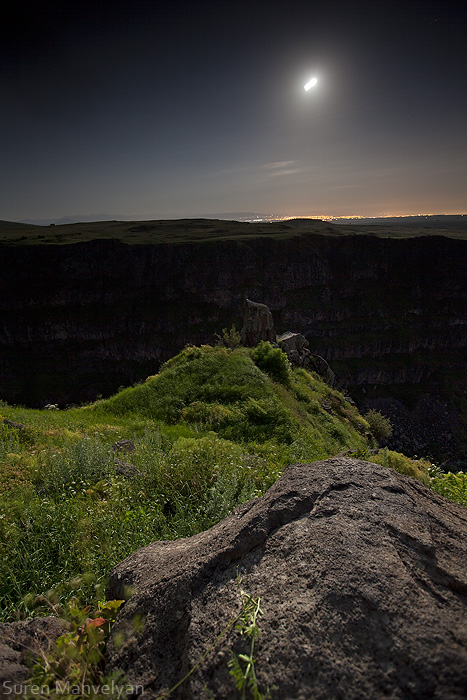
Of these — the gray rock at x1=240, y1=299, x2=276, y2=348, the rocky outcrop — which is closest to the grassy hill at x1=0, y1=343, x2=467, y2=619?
the gray rock at x1=240, y1=299, x2=276, y2=348

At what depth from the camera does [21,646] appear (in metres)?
2.09

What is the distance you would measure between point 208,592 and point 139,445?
17.7 ft

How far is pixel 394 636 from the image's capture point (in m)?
1.60

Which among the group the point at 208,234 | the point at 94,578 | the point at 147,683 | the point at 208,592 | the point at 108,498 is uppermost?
the point at 208,234

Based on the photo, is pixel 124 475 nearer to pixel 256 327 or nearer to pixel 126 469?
pixel 126 469

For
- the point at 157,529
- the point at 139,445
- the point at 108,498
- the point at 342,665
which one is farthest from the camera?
the point at 139,445

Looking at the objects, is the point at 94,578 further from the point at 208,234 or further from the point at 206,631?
the point at 208,234

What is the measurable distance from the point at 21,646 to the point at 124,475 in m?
3.73

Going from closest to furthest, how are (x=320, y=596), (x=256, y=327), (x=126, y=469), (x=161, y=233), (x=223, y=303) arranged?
(x=320, y=596)
(x=126, y=469)
(x=256, y=327)
(x=223, y=303)
(x=161, y=233)

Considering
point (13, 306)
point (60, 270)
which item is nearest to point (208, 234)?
point (60, 270)

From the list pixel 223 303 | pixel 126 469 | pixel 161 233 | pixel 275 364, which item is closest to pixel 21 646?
pixel 126 469

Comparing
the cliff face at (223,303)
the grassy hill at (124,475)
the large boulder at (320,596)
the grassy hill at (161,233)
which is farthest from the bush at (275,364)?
the grassy hill at (161,233)

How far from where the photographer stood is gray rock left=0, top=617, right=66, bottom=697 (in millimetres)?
1796

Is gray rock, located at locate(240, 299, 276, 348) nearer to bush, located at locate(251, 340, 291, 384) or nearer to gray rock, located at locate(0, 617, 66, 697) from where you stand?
bush, located at locate(251, 340, 291, 384)
